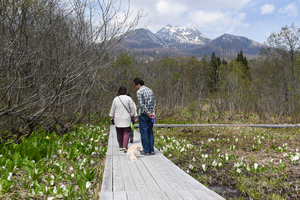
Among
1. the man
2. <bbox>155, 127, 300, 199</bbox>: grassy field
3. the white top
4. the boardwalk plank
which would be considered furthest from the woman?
the boardwalk plank

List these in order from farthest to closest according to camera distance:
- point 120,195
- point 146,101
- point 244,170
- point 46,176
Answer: point 244,170 < point 146,101 < point 46,176 < point 120,195

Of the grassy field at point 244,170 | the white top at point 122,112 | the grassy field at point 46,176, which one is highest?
the white top at point 122,112

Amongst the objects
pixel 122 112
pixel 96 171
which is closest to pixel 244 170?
pixel 122 112

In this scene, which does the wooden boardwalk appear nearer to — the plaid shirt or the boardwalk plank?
the boardwalk plank

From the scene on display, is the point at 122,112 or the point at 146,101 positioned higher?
the point at 146,101

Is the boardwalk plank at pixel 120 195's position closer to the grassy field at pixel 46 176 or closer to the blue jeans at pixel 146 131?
the grassy field at pixel 46 176

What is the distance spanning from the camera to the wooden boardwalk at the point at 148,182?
3135 mm

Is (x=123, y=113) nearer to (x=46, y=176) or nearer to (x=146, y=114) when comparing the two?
(x=146, y=114)

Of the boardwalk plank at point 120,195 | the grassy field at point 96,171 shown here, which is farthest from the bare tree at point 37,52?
the boardwalk plank at point 120,195

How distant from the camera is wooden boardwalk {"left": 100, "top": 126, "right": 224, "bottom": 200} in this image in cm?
313

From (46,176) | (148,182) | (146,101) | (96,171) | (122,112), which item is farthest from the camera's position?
(122,112)

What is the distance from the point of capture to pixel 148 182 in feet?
12.2

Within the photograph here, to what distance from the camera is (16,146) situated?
539cm

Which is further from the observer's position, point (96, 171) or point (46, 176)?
point (96, 171)
